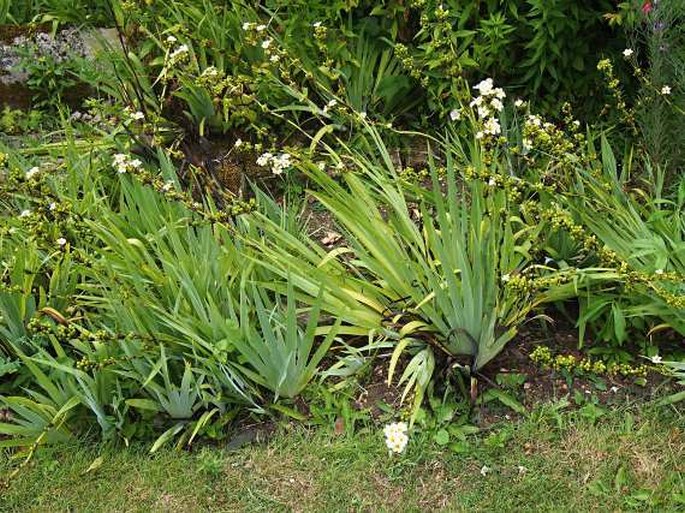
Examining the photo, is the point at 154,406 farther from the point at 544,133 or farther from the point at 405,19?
the point at 405,19

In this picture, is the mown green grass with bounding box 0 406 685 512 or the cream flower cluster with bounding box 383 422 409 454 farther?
the mown green grass with bounding box 0 406 685 512

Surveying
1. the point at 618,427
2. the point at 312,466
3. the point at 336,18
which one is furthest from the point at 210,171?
the point at 618,427

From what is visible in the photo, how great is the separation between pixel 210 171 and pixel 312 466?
1565mm

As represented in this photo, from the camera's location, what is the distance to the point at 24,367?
3387 millimetres

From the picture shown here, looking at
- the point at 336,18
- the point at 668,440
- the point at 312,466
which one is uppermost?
the point at 336,18

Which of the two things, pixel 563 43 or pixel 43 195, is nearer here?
pixel 43 195

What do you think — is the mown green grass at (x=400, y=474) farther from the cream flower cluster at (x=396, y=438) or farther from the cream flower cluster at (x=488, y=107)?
the cream flower cluster at (x=488, y=107)

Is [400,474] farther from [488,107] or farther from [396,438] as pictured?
[488,107]

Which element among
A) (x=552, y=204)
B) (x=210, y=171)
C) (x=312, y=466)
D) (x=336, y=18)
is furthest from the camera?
(x=336, y=18)

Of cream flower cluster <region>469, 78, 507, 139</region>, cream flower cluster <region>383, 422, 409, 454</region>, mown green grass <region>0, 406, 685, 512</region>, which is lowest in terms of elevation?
mown green grass <region>0, 406, 685, 512</region>

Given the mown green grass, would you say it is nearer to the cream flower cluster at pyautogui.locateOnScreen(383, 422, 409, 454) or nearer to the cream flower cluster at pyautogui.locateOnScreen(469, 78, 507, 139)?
the cream flower cluster at pyautogui.locateOnScreen(383, 422, 409, 454)

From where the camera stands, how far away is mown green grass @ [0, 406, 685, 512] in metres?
2.79

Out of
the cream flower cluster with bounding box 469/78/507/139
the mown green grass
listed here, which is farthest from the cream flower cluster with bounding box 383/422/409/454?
the cream flower cluster with bounding box 469/78/507/139

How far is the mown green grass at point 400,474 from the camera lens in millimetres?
2785
